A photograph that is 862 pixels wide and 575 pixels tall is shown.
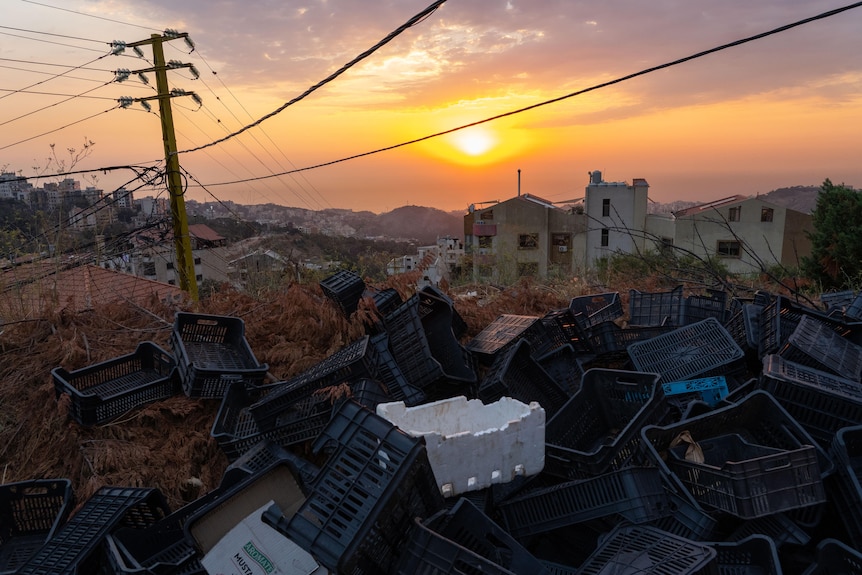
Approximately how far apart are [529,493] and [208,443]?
2.19 metres

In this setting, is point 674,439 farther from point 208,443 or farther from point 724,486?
point 208,443

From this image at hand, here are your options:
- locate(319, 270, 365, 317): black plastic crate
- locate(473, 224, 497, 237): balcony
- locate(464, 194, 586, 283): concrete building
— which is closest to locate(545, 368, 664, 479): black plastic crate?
locate(319, 270, 365, 317): black plastic crate

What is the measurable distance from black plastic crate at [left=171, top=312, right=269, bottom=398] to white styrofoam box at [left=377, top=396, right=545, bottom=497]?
4.56 feet

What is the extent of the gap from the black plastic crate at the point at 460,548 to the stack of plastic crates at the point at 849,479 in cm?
147

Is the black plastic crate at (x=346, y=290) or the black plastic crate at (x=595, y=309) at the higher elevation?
the black plastic crate at (x=346, y=290)

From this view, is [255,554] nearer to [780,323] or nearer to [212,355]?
[212,355]

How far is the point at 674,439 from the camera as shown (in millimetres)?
2688

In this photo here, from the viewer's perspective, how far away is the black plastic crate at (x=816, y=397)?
9.34 feet

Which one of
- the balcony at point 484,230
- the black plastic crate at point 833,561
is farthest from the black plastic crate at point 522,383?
the balcony at point 484,230

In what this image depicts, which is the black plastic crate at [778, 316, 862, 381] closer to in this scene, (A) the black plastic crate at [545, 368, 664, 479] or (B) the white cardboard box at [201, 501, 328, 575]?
(A) the black plastic crate at [545, 368, 664, 479]

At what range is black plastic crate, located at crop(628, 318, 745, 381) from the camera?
349 centimetres

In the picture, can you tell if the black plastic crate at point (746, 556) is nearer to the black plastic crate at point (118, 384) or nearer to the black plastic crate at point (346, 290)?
the black plastic crate at point (346, 290)

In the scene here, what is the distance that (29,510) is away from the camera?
3.17 meters

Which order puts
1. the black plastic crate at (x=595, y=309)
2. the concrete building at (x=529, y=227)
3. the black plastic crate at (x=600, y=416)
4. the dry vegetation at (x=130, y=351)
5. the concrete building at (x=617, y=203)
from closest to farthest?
the black plastic crate at (x=600, y=416)
the dry vegetation at (x=130, y=351)
the black plastic crate at (x=595, y=309)
the concrete building at (x=617, y=203)
the concrete building at (x=529, y=227)
